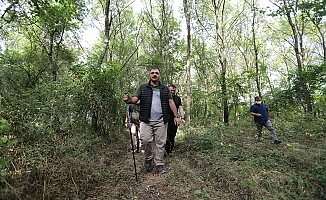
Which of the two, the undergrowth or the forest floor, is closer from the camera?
the undergrowth

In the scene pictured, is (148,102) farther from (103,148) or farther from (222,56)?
(222,56)

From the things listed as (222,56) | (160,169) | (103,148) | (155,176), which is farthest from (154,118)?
(222,56)

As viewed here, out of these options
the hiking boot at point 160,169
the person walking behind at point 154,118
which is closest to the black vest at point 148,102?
the person walking behind at point 154,118

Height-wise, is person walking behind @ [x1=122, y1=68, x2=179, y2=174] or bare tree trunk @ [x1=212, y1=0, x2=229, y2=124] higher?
bare tree trunk @ [x1=212, y1=0, x2=229, y2=124]

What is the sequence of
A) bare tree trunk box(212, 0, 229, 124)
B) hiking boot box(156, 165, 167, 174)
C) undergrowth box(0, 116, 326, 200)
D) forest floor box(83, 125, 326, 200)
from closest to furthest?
undergrowth box(0, 116, 326, 200) → forest floor box(83, 125, 326, 200) → hiking boot box(156, 165, 167, 174) → bare tree trunk box(212, 0, 229, 124)

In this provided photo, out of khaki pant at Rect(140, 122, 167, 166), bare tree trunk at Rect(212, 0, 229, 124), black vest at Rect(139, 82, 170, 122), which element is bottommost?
khaki pant at Rect(140, 122, 167, 166)

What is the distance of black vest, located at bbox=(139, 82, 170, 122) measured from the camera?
434cm

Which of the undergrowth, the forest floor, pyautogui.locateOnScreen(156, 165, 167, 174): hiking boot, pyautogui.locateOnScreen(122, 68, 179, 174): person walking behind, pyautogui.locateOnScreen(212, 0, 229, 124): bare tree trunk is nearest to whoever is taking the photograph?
the undergrowth

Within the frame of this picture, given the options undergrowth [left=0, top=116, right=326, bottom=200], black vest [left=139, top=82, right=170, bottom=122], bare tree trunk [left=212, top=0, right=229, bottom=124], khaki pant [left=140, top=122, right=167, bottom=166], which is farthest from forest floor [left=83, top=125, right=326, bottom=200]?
bare tree trunk [left=212, top=0, right=229, bottom=124]

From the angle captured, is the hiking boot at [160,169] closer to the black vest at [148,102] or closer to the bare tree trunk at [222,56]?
the black vest at [148,102]

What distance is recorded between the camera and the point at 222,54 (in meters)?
13.6

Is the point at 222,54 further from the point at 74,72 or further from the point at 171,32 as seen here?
the point at 74,72

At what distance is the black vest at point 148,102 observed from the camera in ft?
14.3

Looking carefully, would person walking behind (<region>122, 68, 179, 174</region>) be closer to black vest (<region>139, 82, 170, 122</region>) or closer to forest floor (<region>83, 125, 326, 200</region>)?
black vest (<region>139, 82, 170, 122</region>)
